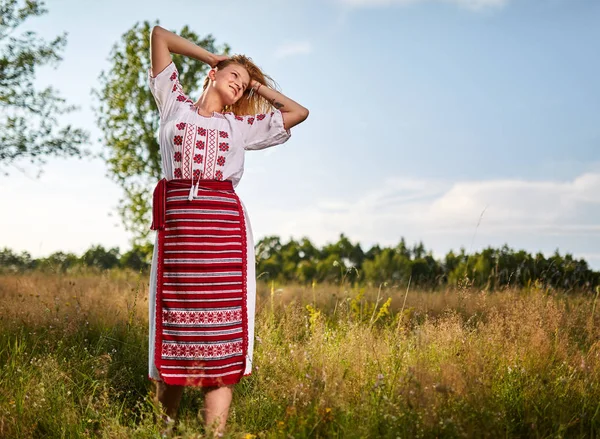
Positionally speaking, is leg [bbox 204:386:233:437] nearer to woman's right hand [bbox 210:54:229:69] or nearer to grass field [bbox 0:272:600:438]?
grass field [bbox 0:272:600:438]

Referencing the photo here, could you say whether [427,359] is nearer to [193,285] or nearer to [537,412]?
[537,412]

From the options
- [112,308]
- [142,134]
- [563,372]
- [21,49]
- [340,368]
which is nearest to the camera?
[340,368]

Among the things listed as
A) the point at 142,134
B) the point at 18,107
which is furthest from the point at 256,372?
the point at 142,134

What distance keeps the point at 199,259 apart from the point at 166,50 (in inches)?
54.5

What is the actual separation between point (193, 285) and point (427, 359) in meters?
1.90

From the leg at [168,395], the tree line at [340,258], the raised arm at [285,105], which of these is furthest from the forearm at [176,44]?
the tree line at [340,258]

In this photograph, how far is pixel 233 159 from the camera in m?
3.62

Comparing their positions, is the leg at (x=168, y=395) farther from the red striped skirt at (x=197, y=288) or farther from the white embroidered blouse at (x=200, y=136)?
the white embroidered blouse at (x=200, y=136)

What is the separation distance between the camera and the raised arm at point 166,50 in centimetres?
376

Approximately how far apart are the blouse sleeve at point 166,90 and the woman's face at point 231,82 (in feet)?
0.78

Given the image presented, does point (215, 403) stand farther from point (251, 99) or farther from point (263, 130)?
point (251, 99)

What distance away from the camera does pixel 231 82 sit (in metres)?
3.79

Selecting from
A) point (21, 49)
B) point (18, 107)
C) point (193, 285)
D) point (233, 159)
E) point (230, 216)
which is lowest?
point (193, 285)

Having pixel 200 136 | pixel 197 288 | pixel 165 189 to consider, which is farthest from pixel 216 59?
pixel 197 288
